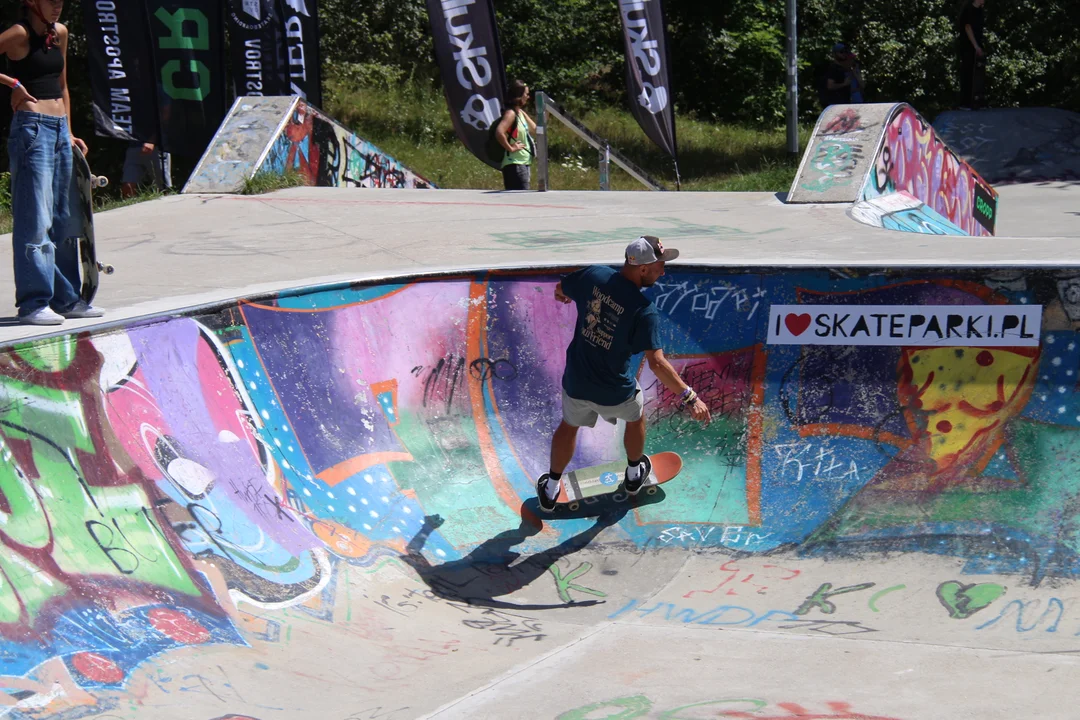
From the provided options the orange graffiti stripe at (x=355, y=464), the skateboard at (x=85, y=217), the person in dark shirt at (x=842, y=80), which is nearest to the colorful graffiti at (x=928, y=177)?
the person in dark shirt at (x=842, y=80)

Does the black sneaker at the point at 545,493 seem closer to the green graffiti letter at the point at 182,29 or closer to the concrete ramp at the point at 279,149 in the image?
the concrete ramp at the point at 279,149

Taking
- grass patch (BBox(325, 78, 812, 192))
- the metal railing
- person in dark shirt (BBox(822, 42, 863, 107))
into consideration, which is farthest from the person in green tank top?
person in dark shirt (BBox(822, 42, 863, 107))

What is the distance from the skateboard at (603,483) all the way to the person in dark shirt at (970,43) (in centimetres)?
1392

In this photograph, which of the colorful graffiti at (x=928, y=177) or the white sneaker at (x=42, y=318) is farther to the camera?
the colorful graffiti at (x=928, y=177)

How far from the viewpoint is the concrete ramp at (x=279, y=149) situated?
477 inches

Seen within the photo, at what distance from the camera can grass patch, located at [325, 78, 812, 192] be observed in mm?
17906

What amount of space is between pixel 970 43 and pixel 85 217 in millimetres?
15857

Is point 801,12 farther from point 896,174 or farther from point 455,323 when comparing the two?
point 455,323

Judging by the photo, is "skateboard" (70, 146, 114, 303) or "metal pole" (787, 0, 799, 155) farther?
"metal pole" (787, 0, 799, 155)

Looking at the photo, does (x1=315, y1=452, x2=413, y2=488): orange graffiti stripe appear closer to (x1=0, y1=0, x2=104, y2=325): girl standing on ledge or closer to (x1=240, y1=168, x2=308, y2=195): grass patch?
(x1=0, y1=0, x2=104, y2=325): girl standing on ledge

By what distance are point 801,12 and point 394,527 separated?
870 inches

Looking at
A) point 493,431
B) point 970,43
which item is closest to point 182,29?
point 493,431

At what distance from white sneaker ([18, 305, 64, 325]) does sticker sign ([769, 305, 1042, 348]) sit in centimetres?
388

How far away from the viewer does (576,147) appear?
66.3ft
